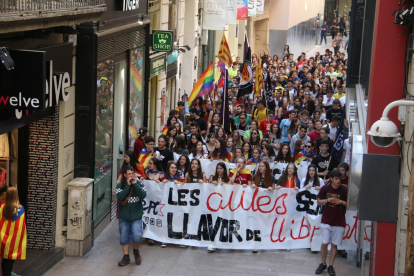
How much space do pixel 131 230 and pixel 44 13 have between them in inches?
152

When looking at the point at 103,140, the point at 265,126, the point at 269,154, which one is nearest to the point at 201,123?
the point at 265,126

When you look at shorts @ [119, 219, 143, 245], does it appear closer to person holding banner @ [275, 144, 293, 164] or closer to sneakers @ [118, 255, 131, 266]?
sneakers @ [118, 255, 131, 266]

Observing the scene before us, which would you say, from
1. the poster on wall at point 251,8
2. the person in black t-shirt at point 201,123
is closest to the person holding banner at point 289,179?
the person in black t-shirt at point 201,123

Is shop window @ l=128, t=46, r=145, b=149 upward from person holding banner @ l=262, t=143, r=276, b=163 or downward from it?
upward

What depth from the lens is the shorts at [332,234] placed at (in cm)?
1160

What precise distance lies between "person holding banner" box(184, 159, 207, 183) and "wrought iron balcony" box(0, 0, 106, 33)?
10.0 feet

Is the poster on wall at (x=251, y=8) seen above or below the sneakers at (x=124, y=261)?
above

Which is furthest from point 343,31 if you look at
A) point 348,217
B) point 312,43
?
point 348,217

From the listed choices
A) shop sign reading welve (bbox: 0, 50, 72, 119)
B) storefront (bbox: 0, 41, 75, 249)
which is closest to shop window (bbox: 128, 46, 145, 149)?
storefront (bbox: 0, 41, 75, 249)

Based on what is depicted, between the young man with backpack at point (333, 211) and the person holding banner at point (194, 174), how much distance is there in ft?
7.89

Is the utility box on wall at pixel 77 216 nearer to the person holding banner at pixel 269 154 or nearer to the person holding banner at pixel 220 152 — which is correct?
the person holding banner at pixel 220 152

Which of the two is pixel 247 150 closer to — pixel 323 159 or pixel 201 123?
pixel 323 159

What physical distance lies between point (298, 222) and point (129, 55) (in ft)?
19.6

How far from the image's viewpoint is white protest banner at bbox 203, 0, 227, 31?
27594 millimetres
